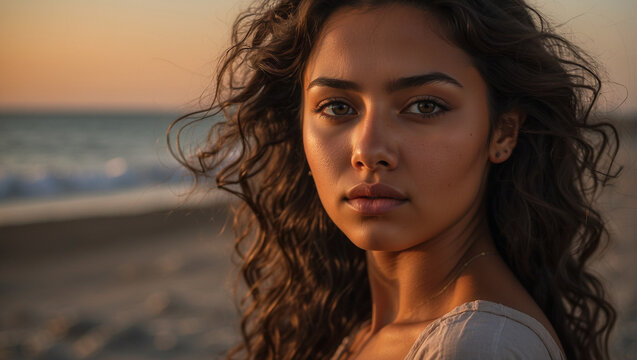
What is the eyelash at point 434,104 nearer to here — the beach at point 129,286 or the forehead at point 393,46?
the forehead at point 393,46

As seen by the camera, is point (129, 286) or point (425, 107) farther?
point (129, 286)

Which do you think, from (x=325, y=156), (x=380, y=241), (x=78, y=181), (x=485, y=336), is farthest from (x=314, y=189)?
(x=78, y=181)

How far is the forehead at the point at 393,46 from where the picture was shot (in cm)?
184

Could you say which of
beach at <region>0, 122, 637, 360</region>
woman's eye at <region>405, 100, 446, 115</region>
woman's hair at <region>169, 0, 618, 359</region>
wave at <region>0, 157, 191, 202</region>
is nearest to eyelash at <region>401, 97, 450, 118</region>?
woman's eye at <region>405, 100, 446, 115</region>

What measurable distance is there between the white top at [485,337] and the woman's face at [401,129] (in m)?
0.31

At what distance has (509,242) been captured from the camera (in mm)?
2174

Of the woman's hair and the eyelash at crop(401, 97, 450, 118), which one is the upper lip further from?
the woman's hair

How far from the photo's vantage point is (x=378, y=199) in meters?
1.84

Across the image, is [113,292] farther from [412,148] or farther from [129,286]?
[412,148]

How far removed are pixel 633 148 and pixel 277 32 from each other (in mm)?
21439

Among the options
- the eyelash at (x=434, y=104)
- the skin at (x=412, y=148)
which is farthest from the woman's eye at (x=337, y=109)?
the eyelash at (x=434, y=104)

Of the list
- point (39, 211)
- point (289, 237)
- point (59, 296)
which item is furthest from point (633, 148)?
point (289, 237)

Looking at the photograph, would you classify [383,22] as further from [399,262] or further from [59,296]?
[59,296]

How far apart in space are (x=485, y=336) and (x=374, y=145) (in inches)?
23.8
